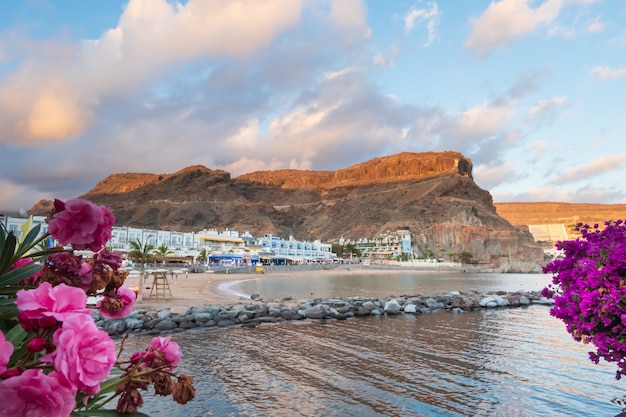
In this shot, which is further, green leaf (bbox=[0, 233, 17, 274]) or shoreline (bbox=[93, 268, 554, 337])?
shoreline (bbox=[93, 268, 554, 337])

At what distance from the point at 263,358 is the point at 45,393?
1118cm

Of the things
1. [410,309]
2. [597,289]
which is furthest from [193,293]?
[597,289]

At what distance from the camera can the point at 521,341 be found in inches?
599

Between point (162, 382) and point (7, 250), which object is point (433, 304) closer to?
point (162, 382)

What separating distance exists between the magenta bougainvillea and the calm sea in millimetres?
3108

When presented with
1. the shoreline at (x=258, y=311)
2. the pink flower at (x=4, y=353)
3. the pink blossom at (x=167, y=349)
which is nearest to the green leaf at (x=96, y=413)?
the pink blossom at (x=167, y=349)

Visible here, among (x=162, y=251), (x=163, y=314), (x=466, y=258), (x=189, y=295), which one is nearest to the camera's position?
(x=163, y=314)

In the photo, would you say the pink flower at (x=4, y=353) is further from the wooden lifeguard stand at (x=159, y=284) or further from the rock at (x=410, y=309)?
the wooden lifeguard stand at (x=159, y=284)

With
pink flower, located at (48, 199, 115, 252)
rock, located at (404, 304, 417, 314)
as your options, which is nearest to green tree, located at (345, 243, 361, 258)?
rock, located at (404, 304, 417, 314)

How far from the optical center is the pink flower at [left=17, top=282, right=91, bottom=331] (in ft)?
5.01

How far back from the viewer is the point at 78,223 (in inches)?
74.2

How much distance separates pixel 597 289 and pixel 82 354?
609 cm

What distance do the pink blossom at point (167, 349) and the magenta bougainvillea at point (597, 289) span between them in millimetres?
5328

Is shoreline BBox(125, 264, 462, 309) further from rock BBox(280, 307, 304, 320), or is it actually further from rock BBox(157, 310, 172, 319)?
rock BBox(280, 307, 304, 320)
